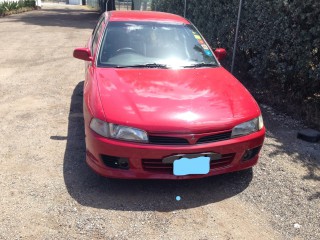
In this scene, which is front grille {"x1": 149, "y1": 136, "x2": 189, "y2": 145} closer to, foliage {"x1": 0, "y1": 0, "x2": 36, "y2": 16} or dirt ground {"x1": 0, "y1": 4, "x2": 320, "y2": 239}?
dirt ground {"x1": 0, "y1": 4, "x2": 320, "y2": 239}

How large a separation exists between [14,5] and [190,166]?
1052 inches

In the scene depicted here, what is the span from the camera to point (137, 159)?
2951 mm

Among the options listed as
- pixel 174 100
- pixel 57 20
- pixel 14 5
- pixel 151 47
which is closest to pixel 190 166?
pixel 174 100

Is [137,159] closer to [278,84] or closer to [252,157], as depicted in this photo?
[252,157]

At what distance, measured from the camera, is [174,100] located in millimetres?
3281

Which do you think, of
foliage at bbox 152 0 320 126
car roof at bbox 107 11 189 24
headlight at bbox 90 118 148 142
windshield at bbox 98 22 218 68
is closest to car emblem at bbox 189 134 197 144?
headlight at bbox 90 118 148 142

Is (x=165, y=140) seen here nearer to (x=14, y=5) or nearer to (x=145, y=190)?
(x=145, y=190)

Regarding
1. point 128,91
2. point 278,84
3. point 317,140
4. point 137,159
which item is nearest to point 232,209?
point 137,159

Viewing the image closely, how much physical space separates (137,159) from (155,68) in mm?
1445

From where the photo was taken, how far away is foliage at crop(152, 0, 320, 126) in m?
4.97

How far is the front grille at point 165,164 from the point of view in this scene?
2.98 m

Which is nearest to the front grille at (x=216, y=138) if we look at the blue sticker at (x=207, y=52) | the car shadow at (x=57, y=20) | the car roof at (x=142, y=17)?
the blue sticker at (x=207, y=52)

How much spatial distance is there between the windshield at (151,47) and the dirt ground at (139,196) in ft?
3.91

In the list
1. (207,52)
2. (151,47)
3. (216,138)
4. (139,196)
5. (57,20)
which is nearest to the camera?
(216,138)
